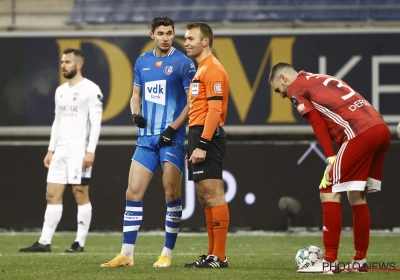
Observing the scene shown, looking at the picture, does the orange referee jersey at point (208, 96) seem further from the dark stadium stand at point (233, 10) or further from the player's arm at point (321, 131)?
the dark stadium stand at point (233, 10)

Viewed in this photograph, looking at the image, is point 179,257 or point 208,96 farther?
point 179,257

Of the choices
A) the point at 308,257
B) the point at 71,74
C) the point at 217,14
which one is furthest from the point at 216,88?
the point at 217,14

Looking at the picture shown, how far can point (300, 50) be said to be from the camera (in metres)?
13.4

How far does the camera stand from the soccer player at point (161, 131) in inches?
Result: 273

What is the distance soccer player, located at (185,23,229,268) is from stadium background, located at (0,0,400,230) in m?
5.20

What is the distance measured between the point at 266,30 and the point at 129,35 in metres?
2.22

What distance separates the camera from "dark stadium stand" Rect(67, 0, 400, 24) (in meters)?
14.3

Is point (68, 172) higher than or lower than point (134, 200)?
higher

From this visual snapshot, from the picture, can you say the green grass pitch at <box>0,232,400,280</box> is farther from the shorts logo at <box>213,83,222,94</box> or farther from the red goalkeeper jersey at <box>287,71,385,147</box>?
the shorts logo at <box>213,83,222,94</box>

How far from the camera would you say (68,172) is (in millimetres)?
9172

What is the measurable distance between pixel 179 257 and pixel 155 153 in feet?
5.11

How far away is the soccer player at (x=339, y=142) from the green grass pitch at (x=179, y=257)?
0.36 m

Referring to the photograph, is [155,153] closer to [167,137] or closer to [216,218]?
[167,137]

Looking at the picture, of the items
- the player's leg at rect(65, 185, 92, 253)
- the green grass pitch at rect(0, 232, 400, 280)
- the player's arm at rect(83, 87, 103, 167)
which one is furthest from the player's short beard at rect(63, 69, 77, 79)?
the green grass pitch at rect(0, 232, 400, 280)
